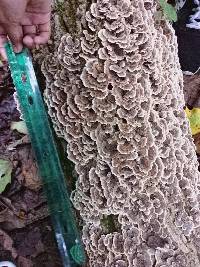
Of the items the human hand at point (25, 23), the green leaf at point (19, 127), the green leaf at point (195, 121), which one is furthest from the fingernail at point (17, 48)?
the green leaf at point (195, 121)

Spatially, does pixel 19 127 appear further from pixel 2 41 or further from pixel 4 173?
pixel 2 41

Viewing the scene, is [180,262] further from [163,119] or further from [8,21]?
[8,21]

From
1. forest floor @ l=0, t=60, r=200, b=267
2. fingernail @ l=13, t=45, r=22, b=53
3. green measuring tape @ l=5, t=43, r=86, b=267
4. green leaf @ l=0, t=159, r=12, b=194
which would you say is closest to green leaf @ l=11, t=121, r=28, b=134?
forest floor @ l=0, t=60, r=200, b=267

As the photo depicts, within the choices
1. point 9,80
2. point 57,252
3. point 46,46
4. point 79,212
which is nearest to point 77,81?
point 46,46

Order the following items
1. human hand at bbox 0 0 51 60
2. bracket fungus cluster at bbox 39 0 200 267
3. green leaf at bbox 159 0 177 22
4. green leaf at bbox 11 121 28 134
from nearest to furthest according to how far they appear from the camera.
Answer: human hand at bbox 0 0 51 60 < bracket fungus cluster at bbox 39 0 200 267 < green leaf at bbox 159 0 177 22 < green leaf at bbox 11 121 28 134

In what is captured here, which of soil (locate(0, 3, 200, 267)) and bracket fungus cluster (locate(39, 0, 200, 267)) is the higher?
bracket fungus cluster (locate(39, 0, 200, 267))

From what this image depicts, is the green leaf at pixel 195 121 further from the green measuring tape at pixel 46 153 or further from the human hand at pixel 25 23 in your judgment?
the human hand at pixel 25 23

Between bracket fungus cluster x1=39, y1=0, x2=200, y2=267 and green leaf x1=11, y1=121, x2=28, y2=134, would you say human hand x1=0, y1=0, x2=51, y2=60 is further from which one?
green leaf x1=11, y1=121, x2=28, y2=134
